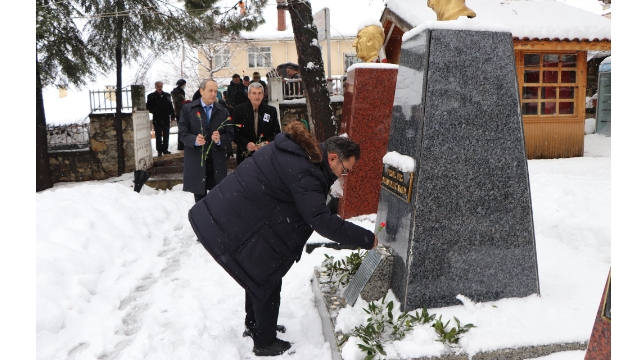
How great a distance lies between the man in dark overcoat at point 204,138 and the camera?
516 cm

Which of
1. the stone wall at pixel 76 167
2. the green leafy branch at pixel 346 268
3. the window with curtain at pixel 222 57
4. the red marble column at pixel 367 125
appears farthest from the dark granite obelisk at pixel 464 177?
the window with curtain at pixel 222 57

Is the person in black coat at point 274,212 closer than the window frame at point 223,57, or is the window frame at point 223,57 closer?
the person in black coat at point 274,212

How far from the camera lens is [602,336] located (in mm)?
1374

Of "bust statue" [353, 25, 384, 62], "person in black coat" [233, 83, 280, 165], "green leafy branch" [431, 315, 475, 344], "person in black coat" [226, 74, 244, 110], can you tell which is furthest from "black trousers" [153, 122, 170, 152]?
"green leafy branch" [431, 315, 475, 344]

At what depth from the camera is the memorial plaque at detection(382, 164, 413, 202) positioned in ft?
9.84

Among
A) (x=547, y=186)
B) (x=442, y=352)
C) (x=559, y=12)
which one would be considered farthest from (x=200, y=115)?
(x=559, y=12)

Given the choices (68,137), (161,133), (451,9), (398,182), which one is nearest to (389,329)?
(398,182)

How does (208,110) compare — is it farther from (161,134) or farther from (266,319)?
(161,134)

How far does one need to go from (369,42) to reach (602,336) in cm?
484

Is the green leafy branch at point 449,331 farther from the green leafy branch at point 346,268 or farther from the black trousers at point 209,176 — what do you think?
the black trousers at point 209,176

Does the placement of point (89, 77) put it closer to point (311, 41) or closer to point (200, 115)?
→ point (311, 41)

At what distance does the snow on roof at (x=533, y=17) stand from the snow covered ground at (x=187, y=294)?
508 cm

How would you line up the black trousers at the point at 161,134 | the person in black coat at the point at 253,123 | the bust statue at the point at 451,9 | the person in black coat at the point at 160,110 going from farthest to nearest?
1. the black trousers at the point at 161,134
2. the person in black coat at the point at 160,110
3. the person in black coat at the point at 253,123
4. the bust statue at the point at 451,9

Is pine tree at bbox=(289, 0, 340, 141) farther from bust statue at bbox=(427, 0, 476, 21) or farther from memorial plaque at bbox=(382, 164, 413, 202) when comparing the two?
bust statue at bbox=(427, 0, 476, 21)
